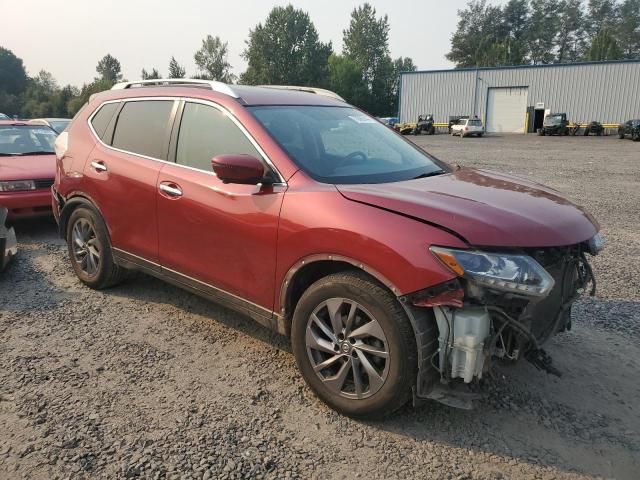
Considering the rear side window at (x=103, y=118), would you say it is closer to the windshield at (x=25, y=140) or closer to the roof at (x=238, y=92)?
the roof at (x=238, y=92)

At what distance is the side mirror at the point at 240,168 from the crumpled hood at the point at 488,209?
494 millimetres

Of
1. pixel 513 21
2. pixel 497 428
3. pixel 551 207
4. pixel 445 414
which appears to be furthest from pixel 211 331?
pixel 513 21

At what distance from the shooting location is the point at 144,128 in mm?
4344

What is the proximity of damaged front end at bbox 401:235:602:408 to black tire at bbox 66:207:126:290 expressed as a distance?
3.04m

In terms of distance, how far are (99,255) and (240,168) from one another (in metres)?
2.26

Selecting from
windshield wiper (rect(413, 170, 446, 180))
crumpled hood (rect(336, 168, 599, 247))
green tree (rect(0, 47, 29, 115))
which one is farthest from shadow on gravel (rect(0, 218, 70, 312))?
green tree (rect(0, 47, 29, 115))

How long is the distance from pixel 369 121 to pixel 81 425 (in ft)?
9.75

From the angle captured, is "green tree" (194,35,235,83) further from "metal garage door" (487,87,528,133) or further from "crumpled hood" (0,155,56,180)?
"crumpled hood" (0,155,56,180)

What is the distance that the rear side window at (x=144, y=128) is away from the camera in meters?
4.13

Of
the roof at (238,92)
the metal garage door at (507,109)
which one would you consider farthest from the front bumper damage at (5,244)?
the metal garage door at (507,109)

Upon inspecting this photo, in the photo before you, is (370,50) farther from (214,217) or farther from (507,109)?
(214,217)

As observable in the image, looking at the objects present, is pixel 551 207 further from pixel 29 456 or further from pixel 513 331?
pixel 29 456

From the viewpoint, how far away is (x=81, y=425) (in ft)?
9.57

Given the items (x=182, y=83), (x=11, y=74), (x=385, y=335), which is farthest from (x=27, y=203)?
(x=11, y=74)
